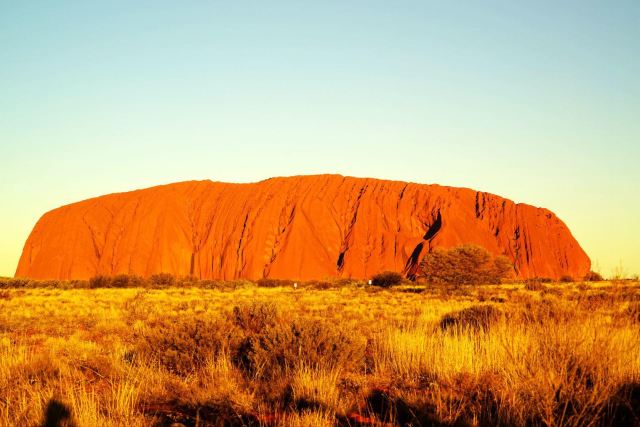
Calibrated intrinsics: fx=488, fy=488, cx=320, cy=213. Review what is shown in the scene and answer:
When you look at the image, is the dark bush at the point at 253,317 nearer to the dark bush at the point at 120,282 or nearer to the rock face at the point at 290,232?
the dark bush at the point at 120,282

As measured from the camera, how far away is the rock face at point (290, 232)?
68.0m

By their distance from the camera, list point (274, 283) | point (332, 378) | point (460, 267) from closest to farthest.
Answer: point (332, 378)
point (460, 267)
point (274, 283)

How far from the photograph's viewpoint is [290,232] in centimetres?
6988

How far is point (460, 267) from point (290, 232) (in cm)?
3504

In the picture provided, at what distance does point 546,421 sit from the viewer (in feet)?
12.9

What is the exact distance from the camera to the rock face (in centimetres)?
6800

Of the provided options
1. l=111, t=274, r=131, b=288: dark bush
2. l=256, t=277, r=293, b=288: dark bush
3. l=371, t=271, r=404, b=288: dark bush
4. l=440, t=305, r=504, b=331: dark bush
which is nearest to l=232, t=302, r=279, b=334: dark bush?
l=440, t=305, r=504, b=331: dark bush

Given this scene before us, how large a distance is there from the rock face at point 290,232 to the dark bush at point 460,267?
24.2 metres

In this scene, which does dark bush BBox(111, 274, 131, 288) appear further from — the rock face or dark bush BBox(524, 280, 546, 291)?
dark bush BBox(524, 280, 546, 291)

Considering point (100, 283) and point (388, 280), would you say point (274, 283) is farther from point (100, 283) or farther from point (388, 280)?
point (100, 283)

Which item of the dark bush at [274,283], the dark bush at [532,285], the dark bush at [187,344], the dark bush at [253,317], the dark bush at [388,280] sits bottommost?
the dark bush at [274,283]

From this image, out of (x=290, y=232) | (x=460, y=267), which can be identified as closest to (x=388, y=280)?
(x=460, y=267)

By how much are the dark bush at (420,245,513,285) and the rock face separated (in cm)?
2419

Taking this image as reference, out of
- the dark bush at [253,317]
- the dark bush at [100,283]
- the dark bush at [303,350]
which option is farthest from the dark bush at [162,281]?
the dark bush at [303,350]
